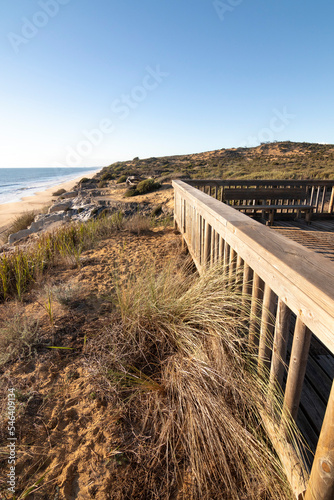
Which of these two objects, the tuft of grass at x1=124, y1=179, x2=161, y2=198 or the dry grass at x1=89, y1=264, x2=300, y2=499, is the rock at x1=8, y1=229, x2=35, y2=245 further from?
the dry grass at x1=89, y1=264, x2=300, y2=499

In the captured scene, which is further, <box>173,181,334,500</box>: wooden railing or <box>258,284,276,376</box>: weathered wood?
<box>258,284,276,376</box>: weathered wood

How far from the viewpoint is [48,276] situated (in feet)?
15.1

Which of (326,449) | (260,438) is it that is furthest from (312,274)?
(260,438)

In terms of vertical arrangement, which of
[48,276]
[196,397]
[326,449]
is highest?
[326,449]

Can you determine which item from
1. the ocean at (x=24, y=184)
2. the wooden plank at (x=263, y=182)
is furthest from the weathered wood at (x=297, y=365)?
the ocean at (x=24, y=184)

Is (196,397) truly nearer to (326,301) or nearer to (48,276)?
(326,301)

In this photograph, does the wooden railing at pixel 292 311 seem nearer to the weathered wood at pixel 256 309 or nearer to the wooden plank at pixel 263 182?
the weathered wood at pixel 256 309

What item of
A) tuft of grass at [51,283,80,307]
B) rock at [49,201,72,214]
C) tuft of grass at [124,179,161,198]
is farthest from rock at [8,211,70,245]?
tuft of grass at [51,283,80,307]

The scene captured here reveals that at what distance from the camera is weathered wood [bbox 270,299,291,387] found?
1336 mm

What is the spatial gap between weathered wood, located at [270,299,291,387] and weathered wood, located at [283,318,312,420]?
0.11m

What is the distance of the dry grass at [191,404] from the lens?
4.85 ft

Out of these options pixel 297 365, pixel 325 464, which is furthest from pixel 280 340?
pixel 325 464

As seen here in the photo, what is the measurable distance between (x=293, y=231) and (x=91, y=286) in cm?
383

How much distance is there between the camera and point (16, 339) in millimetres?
2756
